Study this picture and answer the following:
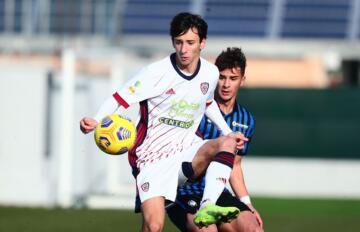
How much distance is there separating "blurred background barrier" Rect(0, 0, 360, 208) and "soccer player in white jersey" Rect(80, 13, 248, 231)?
9249mm

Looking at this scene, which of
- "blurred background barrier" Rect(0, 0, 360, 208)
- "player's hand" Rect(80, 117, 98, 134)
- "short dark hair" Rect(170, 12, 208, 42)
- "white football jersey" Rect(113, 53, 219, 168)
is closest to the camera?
"player's hand" Rect(80, 117, 98, 134)

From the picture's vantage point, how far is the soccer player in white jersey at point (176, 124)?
29.4 feet

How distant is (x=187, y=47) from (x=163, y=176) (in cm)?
105

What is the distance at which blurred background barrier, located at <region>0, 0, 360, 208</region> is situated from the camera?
18484mm

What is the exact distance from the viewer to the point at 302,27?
2830cm

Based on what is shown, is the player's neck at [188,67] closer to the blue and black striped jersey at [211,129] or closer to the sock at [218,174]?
the blue and black striped jersey at [211,129]

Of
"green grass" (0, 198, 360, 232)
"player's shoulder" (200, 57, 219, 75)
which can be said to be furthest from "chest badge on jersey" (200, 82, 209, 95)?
"green grass" (0, 198, 360, 232)

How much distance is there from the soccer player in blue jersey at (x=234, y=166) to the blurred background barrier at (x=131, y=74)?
29.2 ft

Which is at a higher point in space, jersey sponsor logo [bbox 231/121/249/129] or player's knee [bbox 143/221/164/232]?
jersey sponsor logo [bbox 231/121/249/129]

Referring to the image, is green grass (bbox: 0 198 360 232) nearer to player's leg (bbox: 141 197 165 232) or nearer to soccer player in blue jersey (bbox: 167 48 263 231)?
soccer player in blue jersey (bbox: 167 48 263 231)

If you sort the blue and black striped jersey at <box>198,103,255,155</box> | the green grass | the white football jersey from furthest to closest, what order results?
the green grass, the blue and black striped jersey at <box>198,103,255,155</box>, the white football jersey

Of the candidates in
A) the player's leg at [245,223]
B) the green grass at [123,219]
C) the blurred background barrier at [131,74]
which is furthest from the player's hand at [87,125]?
the blurred background barrier at [131,74]

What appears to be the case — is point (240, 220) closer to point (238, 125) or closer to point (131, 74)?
point (238, 125)

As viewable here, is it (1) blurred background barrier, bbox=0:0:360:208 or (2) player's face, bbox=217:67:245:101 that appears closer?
(2) player's face, bbox=217:67:245:101
